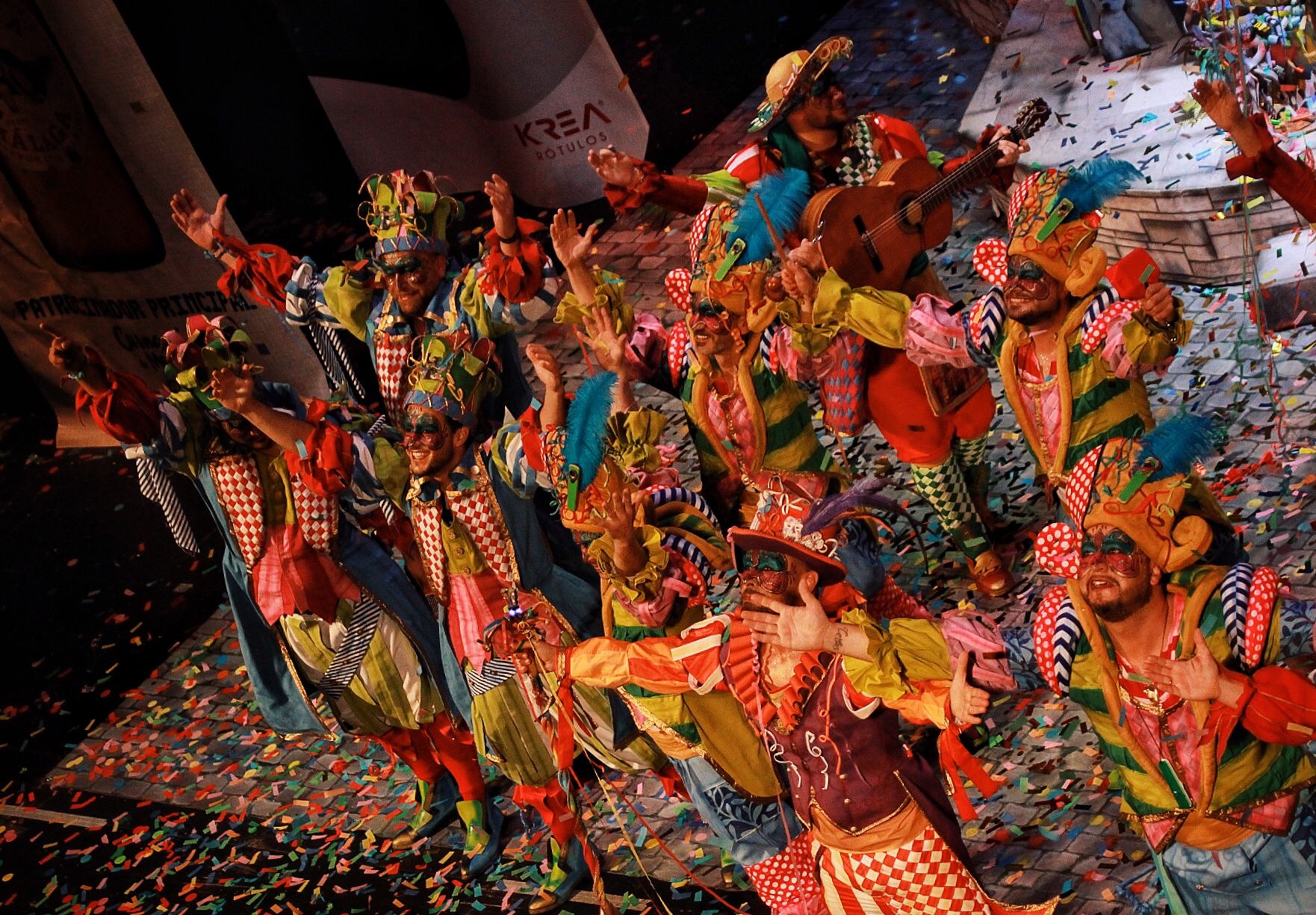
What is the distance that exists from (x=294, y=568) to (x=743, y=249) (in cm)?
190

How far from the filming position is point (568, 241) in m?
5.14

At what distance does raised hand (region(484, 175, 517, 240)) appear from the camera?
543 cm

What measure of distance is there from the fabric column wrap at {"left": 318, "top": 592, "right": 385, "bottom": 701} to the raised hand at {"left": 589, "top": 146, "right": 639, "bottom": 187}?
1.67 m

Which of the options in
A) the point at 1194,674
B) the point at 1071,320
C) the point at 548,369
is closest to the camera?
the point at 1194,674

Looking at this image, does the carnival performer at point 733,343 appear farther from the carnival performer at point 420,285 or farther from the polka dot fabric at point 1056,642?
the polka dot fabric at point 1056,642

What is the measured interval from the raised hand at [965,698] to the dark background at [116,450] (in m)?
4.84

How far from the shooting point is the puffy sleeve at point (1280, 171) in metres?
4.18

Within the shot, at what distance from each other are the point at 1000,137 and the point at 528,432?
5.97 feet

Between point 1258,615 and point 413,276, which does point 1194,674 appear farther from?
point 413,276

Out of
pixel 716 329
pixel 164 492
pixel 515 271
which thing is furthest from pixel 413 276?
pixel 716 329

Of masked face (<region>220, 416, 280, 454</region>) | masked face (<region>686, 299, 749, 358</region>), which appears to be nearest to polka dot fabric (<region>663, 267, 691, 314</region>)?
masked face (<region>686, 299, 749, 358</region>)

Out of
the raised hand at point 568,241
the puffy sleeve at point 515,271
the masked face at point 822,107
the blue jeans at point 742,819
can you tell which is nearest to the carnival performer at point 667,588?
the blue jeans at point 742,819

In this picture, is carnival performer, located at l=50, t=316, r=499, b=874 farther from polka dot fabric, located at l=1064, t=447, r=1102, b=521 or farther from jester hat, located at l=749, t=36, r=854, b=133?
polka dot fabric, located at l=1064, t=447, r=1102, b=521

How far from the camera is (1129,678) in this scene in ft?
11.6
